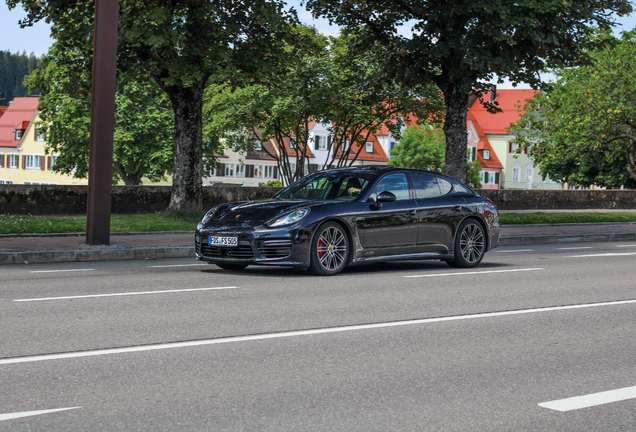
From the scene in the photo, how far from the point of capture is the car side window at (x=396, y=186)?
40.4 feet

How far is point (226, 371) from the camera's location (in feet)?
18.1

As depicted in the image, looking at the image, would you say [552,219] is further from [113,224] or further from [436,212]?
[436,212]

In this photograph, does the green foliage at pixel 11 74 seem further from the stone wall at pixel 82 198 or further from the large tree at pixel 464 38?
the large tree at pixel 464 38

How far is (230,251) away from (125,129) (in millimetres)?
47268

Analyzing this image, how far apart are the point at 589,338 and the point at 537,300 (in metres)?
2.36

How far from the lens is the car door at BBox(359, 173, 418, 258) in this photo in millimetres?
11844

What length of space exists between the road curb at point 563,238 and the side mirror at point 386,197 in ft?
29.9

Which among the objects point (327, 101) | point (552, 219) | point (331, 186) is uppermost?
point (327, 101)

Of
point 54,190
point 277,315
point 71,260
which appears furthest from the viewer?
point 54,190

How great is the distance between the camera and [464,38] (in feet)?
76.4

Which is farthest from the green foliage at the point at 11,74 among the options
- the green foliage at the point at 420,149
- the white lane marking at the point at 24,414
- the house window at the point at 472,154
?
the white lane marking at the point at 24,414

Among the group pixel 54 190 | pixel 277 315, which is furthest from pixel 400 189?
pixel 54 190

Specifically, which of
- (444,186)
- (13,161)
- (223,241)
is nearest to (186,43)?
(444,186)

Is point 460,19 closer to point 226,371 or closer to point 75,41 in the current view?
point 75,41
